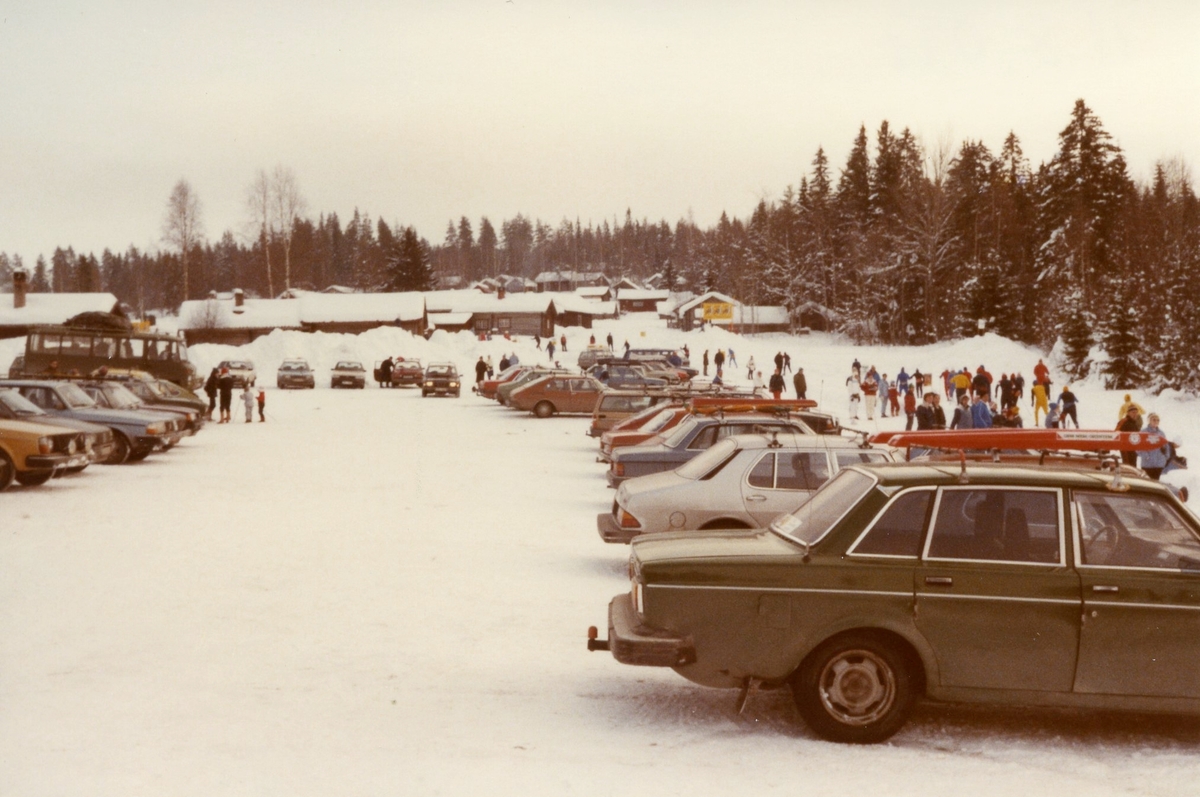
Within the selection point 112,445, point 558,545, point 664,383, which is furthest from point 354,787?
point 664,383

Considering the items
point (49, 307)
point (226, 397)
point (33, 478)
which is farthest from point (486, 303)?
point (33, 478)

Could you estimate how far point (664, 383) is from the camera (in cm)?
3669

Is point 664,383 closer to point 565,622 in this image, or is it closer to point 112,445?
point 112,445

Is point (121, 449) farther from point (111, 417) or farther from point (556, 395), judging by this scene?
point (556, 395)

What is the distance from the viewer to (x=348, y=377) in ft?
176

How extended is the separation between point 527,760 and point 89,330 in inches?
1263

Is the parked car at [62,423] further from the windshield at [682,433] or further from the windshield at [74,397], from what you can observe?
the windshield at [682,433]

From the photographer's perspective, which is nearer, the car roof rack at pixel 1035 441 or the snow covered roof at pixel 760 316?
the car roof rack at pixel 1035 441

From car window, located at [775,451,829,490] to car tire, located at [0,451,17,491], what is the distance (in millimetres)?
11556

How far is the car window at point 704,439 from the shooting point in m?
13.6

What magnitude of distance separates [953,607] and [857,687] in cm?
70

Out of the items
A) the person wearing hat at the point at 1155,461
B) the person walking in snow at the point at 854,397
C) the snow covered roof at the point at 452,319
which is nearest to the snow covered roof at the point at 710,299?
the snow covered roof at the point at 452,319

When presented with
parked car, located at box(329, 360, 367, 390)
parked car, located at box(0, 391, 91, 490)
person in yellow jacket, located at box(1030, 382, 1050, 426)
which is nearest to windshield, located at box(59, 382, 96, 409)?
parked car, located at box(0, 391, 91, 490)

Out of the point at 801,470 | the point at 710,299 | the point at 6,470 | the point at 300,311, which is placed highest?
the point at 710,299
